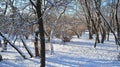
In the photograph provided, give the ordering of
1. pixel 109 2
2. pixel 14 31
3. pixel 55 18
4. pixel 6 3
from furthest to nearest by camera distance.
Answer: pixel 109 2 → pixel 55 18 → pixel 6 3 → pixel 14 31

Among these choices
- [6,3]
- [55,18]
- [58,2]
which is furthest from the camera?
[55,18]

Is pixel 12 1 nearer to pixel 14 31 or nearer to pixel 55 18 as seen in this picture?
pixel 14 31

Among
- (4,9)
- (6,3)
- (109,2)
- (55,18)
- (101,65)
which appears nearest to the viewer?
(101,65)

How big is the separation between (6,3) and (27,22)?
3565mm

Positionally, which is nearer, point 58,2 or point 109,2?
point 58,2

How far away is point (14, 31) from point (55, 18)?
880 centimetres

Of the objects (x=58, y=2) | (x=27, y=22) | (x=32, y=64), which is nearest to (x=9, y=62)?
(x=32, y=64)

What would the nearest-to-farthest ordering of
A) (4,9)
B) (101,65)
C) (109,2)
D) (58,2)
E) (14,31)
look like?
(58,2)
(14,31)
(101,65)
(4,9)
(109,2)

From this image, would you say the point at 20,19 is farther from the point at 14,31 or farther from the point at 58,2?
the point at 58,2

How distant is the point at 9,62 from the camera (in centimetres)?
1714

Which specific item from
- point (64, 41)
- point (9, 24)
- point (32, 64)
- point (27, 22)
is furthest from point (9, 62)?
point (64, 41)

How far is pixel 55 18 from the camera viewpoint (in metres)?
22.0

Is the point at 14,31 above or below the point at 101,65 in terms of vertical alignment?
above

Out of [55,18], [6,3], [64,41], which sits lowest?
[64,41]
